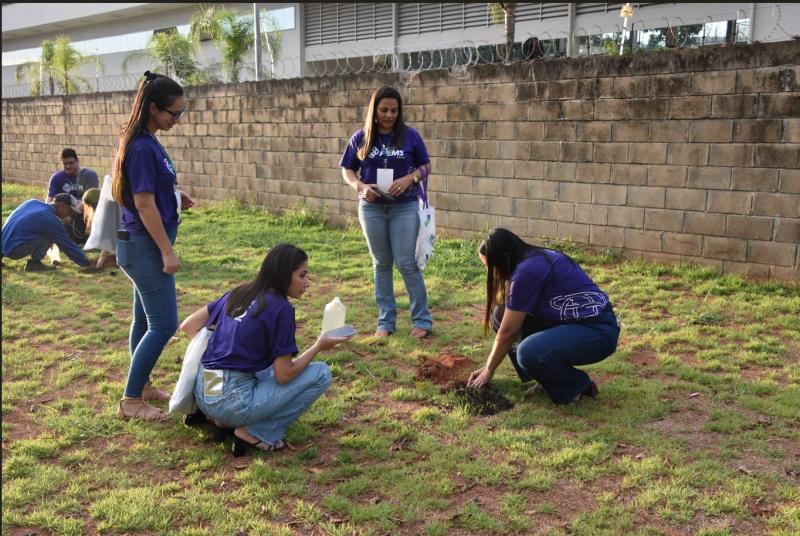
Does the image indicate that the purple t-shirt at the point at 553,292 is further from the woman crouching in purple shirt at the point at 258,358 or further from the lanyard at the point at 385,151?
the lanyard at the point at 385,151

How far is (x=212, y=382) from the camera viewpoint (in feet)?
11.8

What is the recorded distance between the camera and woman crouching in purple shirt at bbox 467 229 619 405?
3.95m

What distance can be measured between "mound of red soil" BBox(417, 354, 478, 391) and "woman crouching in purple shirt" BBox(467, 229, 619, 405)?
1.39 feet

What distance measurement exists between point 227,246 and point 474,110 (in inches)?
147

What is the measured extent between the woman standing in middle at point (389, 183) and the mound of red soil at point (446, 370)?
72 centimetres

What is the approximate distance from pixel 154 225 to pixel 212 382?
918mm

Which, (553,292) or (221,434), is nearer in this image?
(221,434)

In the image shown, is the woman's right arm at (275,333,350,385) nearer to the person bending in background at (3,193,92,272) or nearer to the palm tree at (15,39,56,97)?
the person bending in background at (3,193,92,272)

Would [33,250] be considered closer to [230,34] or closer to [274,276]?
[274,276]

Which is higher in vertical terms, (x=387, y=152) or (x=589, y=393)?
(x=387, y=152)

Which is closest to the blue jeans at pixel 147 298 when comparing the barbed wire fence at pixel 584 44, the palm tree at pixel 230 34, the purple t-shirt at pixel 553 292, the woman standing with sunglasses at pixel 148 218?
the woman standing with sunglasses at pixel 148 218

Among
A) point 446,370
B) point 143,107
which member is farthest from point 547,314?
point 143,107

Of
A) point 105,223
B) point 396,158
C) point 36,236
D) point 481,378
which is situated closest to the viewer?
point 481,378

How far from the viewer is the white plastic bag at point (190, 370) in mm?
3627
